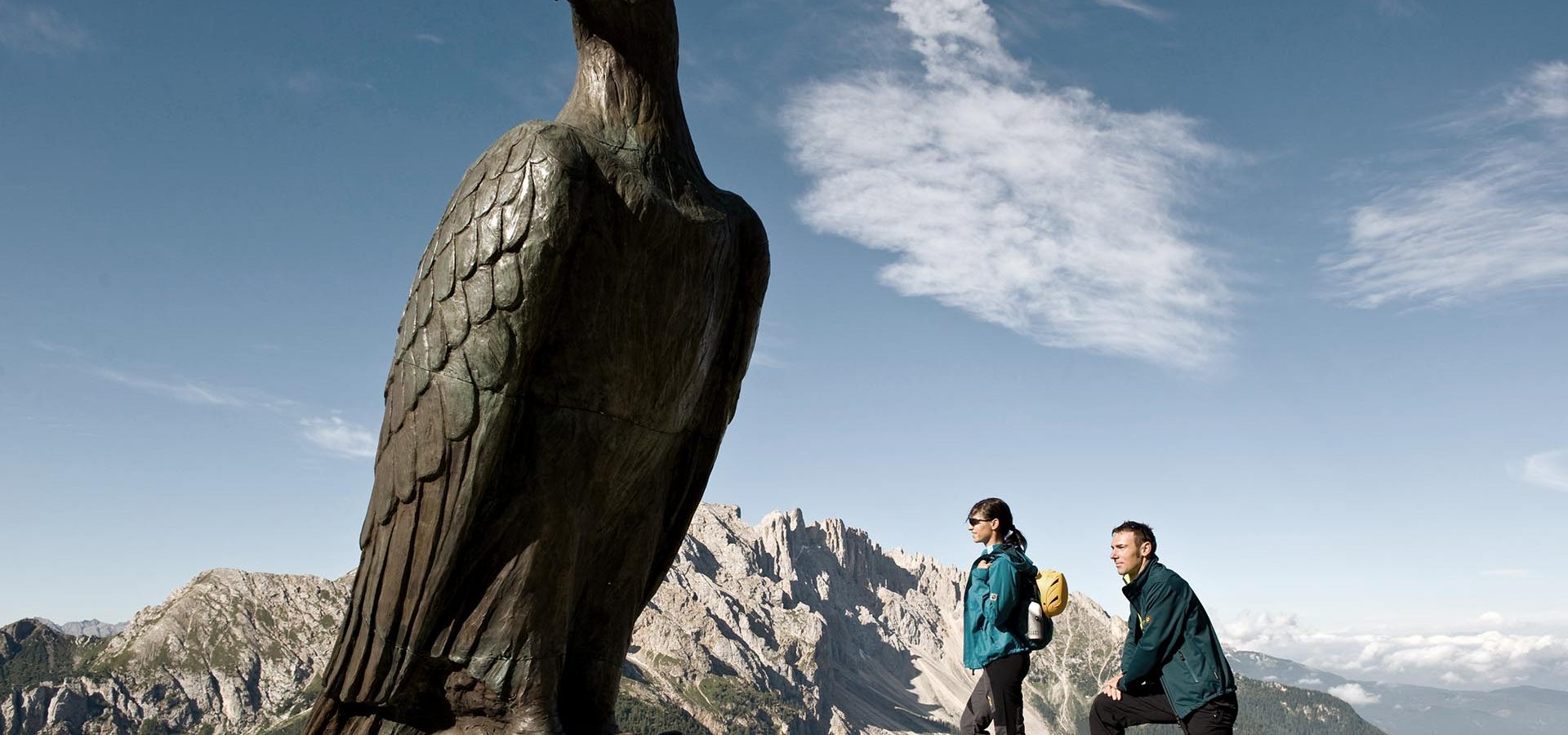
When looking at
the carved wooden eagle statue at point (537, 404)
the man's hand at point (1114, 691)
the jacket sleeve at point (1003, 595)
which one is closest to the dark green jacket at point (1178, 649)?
the man's hand at point (1114, 691)

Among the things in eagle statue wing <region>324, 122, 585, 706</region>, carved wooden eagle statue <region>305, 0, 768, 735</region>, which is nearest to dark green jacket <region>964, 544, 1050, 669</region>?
carved wooden eagle statue <region>305, 0, 768, 735</region>

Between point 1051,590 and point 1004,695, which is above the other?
point 1051,590

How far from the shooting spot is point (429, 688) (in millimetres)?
4555

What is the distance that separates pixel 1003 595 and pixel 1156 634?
0.86m

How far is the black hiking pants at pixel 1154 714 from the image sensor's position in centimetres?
567

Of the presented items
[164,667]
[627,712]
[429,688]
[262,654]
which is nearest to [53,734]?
Result: [164,667]

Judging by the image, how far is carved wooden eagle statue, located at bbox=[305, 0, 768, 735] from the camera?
4.26m

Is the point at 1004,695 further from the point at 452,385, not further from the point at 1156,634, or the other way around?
the point at 452,385

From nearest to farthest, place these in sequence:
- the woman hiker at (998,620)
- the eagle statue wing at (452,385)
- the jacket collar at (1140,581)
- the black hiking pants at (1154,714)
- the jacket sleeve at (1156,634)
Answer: the eagle statue wing at (452,385), the black hiking pants at (1154,714), the jacket sleeve at (1156,634), the jacket collar at (1140,581), the woman hiker at (998,620)

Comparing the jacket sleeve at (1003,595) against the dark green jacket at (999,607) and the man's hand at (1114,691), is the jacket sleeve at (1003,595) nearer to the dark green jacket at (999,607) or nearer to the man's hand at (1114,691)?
the dark green jacket at (999,607)

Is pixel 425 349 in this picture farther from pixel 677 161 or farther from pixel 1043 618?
pixel 1043 618

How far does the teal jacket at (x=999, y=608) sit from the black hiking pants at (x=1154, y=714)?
57cm

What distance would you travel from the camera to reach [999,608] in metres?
6.24

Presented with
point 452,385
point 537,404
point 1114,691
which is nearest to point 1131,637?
point 1114,691
